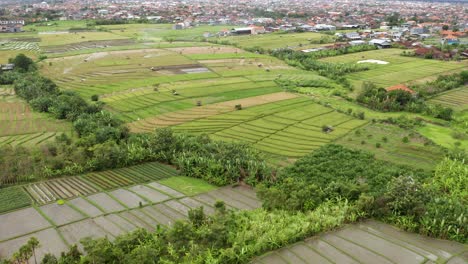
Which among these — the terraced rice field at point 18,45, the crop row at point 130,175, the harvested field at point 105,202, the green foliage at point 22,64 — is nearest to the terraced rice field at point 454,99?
the crop row at point 130,175

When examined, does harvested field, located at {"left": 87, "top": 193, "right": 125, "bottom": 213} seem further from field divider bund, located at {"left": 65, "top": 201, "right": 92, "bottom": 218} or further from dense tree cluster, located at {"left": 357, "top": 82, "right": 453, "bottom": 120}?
dense tree cluster, located at {"left": 357, "top": 82, "right": 453, "bottom": 120}

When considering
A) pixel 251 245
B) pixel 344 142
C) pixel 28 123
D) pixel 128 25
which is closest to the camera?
pixel 251 245

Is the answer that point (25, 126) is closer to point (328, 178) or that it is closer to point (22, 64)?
point (22, 64)

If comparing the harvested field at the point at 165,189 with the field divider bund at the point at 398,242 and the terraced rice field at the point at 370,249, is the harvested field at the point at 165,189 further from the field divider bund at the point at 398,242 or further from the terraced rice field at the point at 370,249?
the field divider bund at the point at 398,242

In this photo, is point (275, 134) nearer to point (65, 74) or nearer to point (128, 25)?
point (65, 74)

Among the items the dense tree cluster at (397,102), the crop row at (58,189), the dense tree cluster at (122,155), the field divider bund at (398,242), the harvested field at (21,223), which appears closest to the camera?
the field divider bund at (398,242)

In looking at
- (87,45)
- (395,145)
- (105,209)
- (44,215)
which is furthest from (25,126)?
(87,45)

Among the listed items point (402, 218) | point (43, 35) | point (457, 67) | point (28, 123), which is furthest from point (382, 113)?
point (43, 35)
